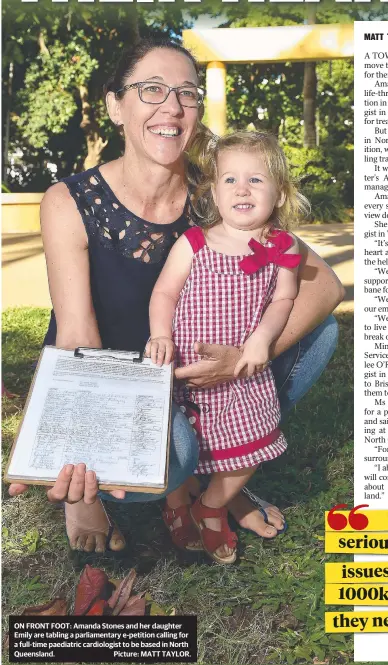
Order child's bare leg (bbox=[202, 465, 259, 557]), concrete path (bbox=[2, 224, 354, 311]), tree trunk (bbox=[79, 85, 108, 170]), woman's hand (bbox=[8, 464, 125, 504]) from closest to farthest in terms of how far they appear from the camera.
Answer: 1. woman's hand (bbox=[8, 464, 125, 504])
2. child's bare leg (bbox=[202, 465, 259, 557])
3. tree trunk (bbox=[79, 85, 108, 170])
4. concrete path (bbox=[2, 224, 354, 311])

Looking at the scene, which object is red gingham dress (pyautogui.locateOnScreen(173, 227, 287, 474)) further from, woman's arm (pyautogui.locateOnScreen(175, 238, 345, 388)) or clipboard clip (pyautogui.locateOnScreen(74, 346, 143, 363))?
clipboard clip (pyautogui.locateOnScreen(74, 346, 143, 363))

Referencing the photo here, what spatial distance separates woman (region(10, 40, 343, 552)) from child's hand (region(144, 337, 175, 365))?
0.07 m

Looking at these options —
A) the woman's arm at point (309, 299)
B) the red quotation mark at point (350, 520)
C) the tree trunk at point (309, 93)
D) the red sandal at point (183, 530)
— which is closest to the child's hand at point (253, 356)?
the woman's arm at point (309, 299)

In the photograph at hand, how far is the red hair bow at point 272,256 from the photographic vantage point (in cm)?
210

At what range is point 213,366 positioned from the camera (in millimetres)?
2082

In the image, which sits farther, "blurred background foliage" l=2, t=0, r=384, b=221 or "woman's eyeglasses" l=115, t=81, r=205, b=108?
"blurred background foliage" l=2, t=0, r=384, b=221

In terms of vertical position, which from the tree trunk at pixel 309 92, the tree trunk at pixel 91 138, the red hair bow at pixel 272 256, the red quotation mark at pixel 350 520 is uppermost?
the tree trunk at pixel 309 92

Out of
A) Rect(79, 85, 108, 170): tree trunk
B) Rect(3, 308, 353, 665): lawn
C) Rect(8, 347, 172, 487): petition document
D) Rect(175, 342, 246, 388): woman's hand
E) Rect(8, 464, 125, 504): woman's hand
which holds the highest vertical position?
Rect(79, 85, 108, 170): tree trunk

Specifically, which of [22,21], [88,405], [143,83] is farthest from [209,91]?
[88,405]

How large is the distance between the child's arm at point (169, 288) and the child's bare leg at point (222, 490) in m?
0.46

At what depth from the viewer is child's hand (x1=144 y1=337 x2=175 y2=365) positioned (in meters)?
2.02

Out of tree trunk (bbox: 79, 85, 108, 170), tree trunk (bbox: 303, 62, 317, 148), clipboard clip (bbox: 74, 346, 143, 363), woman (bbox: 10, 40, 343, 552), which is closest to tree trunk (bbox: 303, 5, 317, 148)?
tree trunk (bbox: 303, 62, 317, 148)

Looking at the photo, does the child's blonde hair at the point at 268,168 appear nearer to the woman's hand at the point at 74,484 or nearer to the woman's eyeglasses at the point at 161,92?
the woman's eyeglasses at the point at 161,92

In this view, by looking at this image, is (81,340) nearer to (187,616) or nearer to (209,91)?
(187,616)
